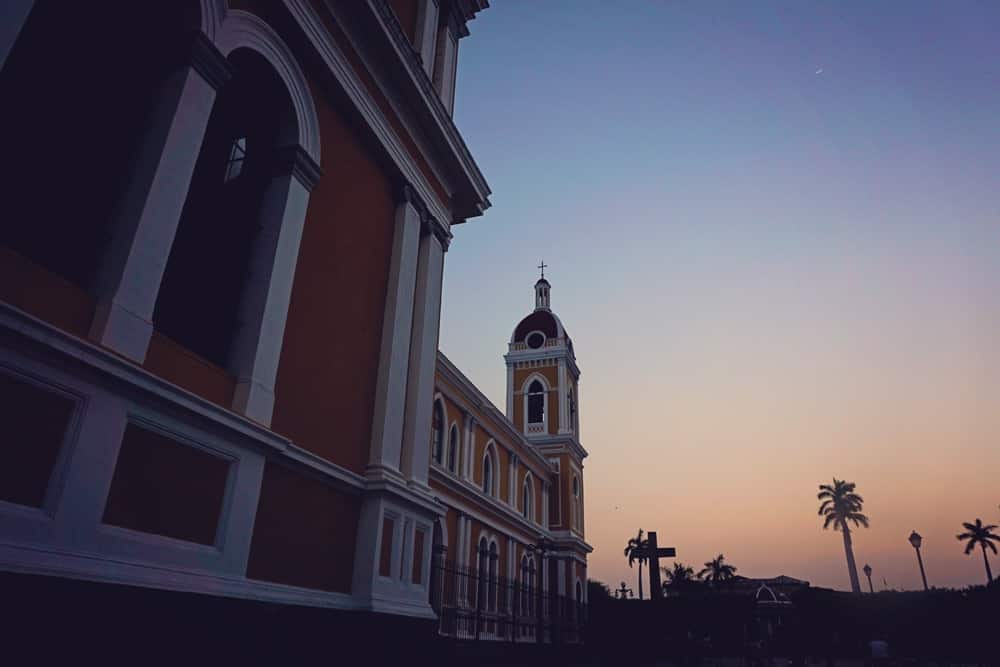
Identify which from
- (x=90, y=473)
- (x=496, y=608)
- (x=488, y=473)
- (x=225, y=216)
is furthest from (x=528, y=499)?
(x=90, y=473)

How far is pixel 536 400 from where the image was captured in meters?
32.2

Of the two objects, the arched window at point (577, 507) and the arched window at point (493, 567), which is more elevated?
the arched window at point (577, 507)

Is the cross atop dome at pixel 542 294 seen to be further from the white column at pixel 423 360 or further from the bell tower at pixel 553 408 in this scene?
the white column at pixel 423 360

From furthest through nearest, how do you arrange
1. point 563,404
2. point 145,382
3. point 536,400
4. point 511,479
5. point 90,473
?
point 536,400, point 563,404, point 511,479, point 145,382, point 90,473

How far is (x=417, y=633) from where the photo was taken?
22.7 ft

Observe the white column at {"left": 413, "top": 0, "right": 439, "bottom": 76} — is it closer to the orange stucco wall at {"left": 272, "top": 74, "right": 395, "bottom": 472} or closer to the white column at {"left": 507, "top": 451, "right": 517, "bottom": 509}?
the orange stucco wall at {"left": 272, "top": 74, "right": 395, "bottom": 472}

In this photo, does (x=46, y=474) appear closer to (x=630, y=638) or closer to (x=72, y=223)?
(x=72, y=223)

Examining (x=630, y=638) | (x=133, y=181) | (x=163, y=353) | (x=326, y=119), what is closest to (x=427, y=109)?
(x=326, y=119)

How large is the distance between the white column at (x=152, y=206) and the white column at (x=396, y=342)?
10.6ft

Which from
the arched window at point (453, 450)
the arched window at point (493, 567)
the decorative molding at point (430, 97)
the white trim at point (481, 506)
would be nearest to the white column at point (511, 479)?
the white trim at point (481, 506)

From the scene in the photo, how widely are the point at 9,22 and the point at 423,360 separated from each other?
5533mm

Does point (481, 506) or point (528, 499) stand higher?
point (528, 499)

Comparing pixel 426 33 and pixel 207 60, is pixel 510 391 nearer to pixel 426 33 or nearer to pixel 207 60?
pixel 426 33

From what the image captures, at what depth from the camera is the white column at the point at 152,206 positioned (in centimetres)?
412
